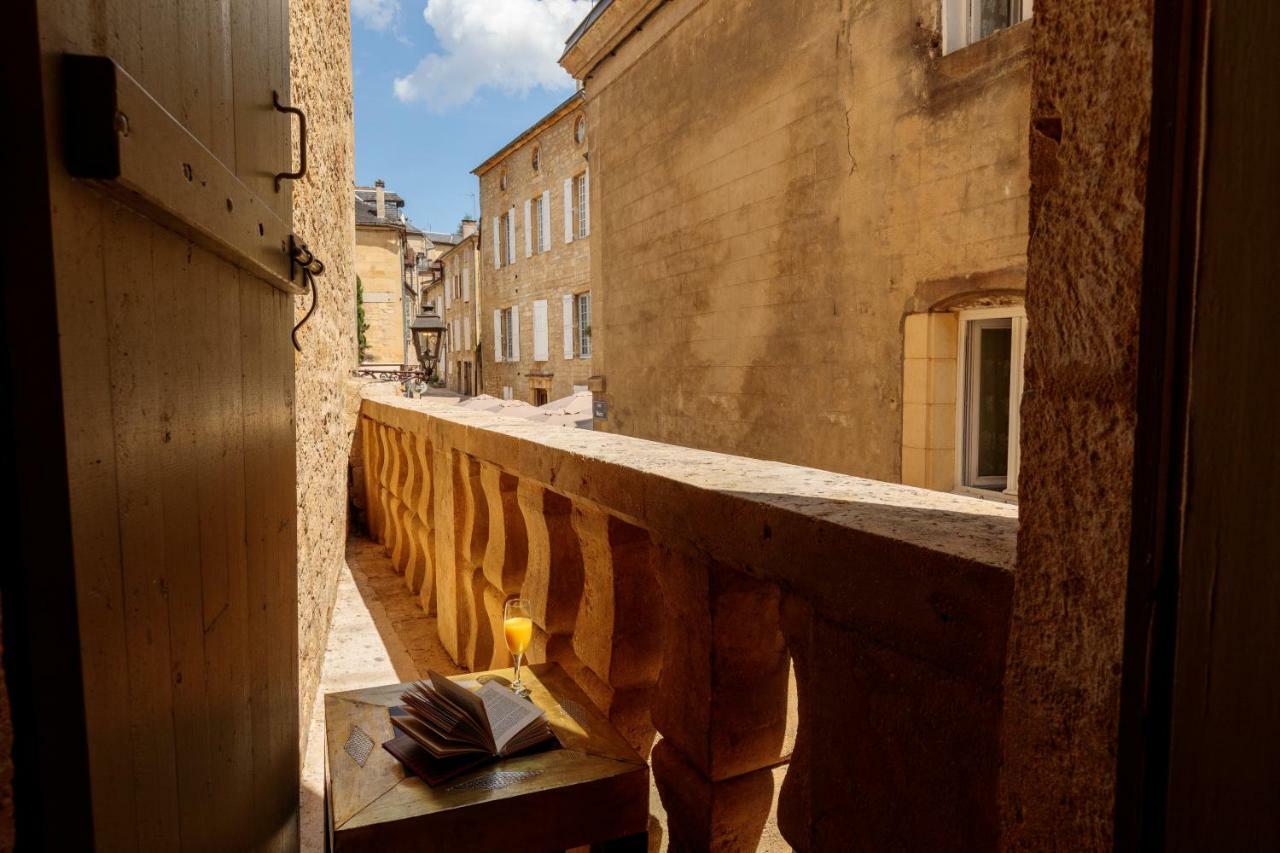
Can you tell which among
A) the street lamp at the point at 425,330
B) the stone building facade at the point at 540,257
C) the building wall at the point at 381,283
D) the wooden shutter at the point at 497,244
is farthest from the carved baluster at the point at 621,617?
the building wall at the point at 381,283

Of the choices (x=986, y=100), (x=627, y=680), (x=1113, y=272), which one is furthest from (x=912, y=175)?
(x=1113, y=272)

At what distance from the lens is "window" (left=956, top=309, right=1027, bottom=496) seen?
18.1 feet

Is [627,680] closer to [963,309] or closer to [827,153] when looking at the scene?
[963,309]

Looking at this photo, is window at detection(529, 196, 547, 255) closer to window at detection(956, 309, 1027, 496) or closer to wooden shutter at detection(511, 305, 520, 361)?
wooden shutter at detection(511, 305, 520, 361)

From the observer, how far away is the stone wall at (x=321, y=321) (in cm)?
274

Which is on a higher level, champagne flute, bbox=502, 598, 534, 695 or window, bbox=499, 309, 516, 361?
window, bbox=499, 309, 516, 361

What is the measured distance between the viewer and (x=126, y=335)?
0.76 m

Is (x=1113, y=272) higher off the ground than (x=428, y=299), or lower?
lower

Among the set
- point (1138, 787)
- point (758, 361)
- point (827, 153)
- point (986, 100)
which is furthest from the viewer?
point (758, 361)

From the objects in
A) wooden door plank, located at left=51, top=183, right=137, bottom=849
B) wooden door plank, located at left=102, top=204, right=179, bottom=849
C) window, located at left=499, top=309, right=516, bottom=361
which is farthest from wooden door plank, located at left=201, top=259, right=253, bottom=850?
window, located at left=499, top=309, right=516, bottom=361

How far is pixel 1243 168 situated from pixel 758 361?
21.7 ft

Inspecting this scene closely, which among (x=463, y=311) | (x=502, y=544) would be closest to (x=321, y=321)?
(x=502, y=544)

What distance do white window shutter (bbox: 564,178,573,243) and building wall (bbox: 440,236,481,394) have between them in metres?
5.10

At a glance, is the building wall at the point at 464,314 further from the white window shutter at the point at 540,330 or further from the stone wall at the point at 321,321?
the stone wall at the point at 321,321
